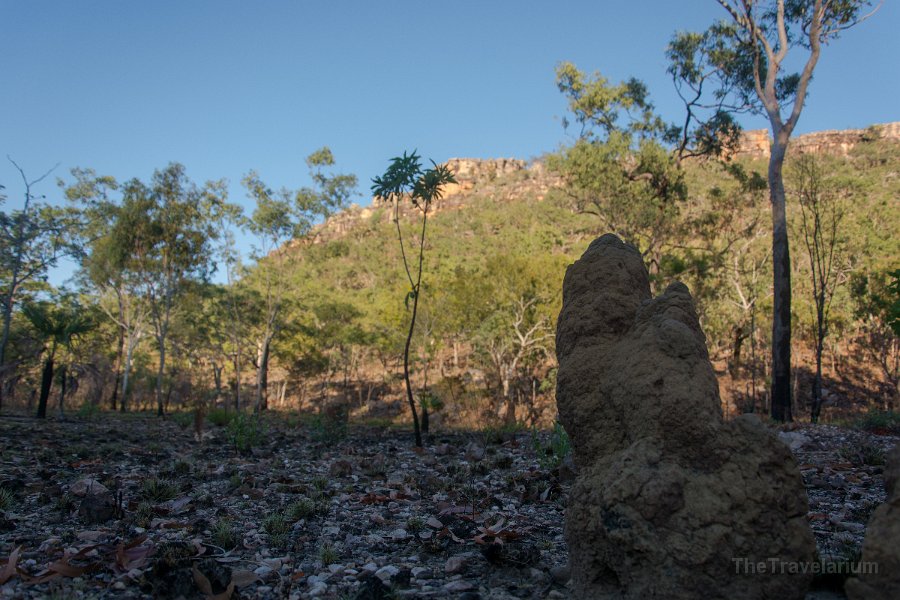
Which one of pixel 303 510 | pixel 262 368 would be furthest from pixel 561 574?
pixel 262 368

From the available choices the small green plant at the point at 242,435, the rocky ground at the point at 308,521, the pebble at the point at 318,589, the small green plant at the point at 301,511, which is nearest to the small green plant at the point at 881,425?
the rocky ground at the point at 308,521

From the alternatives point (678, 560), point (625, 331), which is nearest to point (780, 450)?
point (678, 560)

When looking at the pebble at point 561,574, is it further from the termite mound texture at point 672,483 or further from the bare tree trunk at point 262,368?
the bare tree trunk at point 262,368

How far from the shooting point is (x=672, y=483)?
252cm

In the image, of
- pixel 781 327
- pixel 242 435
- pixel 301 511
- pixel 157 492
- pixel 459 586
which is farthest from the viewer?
pixel 781 327

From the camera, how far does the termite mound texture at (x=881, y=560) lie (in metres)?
1.97

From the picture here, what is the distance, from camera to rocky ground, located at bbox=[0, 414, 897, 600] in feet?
10.5

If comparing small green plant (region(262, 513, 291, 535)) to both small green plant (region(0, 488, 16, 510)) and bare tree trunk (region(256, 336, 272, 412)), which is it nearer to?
small green plant (region(0, 488, 16, 510))

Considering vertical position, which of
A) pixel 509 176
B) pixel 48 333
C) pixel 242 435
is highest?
pixel 509 176

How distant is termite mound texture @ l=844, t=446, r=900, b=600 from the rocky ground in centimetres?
74

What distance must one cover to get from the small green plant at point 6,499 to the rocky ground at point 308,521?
9 cm

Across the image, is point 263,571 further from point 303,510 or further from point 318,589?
point 303,510

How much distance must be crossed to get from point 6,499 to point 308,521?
8.77ft

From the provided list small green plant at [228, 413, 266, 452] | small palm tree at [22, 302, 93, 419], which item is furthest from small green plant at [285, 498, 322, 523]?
small palm tree at [22, 302, 93, 419]
